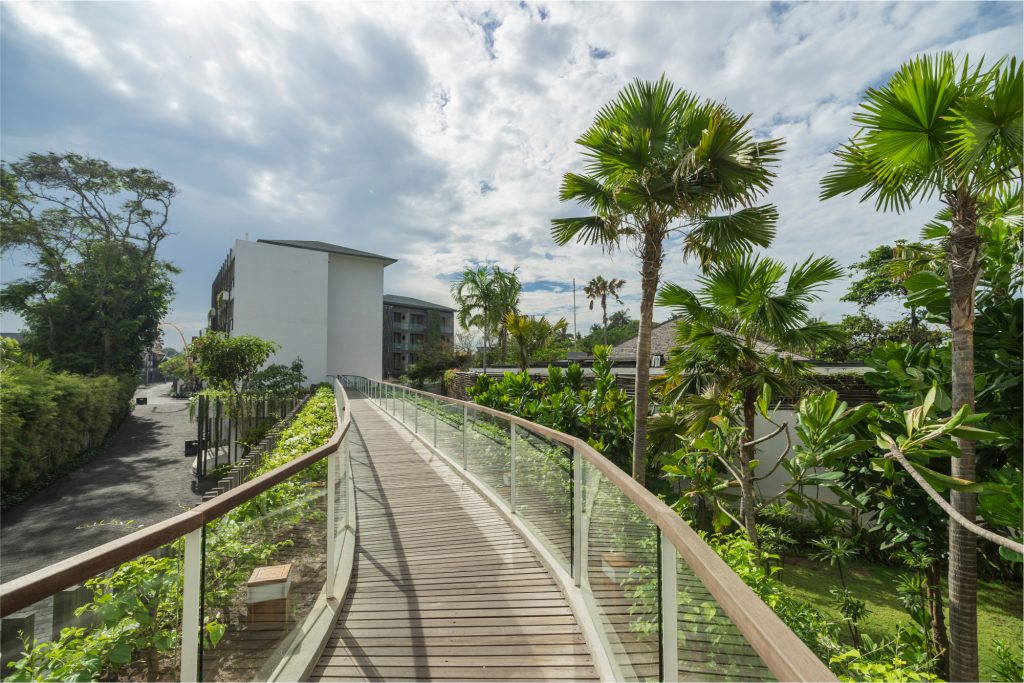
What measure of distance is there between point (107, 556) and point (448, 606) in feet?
9.38

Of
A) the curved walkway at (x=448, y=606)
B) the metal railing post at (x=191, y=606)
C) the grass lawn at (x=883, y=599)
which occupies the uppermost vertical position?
the metal railing post at (x=191, y=606)

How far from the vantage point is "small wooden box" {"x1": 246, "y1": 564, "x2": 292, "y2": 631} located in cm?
232

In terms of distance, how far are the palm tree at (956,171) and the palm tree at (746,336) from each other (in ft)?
5.71

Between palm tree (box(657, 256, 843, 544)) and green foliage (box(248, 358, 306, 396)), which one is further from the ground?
palm tree (box(657, 256, 843, 544))

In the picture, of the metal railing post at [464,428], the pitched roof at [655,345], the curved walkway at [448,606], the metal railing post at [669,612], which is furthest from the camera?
the pitched roof at [655,345]

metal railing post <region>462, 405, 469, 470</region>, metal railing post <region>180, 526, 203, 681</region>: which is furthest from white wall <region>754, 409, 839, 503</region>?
metal railing post <region>180, 526, 203, 681</region>

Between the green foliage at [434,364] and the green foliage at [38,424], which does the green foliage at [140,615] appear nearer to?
the green foliage at [38,424]

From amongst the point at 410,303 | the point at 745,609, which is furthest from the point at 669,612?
the point at 410,303

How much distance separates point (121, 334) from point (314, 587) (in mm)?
37768

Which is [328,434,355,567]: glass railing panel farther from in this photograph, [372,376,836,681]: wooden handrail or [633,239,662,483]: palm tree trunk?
[633,239,662,483]: palm tree trunk

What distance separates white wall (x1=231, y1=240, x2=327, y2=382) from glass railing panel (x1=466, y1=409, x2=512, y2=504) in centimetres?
3082

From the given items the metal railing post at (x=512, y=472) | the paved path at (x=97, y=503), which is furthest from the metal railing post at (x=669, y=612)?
the paved path at (x=97, y=503)

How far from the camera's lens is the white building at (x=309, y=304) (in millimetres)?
32812

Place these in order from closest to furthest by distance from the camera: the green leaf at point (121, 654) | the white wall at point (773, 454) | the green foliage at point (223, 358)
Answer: the green leaf at point (121, 654) → the white wall at point (773, 454) → the green foliage at point (223, 358)
